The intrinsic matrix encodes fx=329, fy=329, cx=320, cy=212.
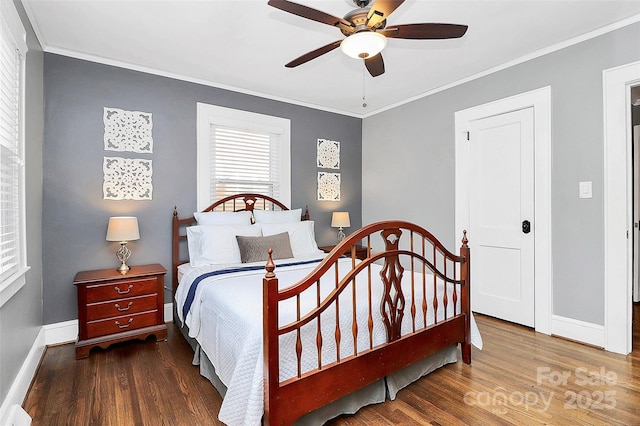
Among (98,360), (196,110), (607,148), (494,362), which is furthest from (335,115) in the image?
(98,360)

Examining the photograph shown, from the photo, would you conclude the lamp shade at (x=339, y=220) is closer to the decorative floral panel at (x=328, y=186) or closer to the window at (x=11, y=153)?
the decorative floral panel at (x=328, y=186)

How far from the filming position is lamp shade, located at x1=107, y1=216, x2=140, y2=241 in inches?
112

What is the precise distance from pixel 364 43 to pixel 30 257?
2803 mm

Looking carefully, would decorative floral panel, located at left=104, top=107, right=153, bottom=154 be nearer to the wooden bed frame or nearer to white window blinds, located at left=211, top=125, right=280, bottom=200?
white window blinds, located at left=211, top=125, right=280, bottom=200

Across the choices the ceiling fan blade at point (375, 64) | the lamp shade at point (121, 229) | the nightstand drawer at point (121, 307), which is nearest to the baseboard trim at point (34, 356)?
the nightstand drawer at point (121, 307)

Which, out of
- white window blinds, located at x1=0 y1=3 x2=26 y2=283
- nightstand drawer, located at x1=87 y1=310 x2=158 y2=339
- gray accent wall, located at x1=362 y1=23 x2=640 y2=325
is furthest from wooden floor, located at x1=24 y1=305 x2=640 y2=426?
white window blinds, located at x1=0 y1=3 x2=26 y2=283

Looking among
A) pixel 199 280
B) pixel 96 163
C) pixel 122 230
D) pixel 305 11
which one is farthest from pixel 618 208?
pixel 96 163

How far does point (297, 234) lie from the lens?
11.7 feet

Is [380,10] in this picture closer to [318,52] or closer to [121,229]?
[318,52]

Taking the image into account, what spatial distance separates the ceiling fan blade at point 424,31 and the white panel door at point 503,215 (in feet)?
5.41

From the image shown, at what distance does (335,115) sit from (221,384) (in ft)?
12.5

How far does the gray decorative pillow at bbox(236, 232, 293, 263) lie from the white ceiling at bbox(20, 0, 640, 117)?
67.9 inches

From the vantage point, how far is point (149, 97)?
3.35 metres

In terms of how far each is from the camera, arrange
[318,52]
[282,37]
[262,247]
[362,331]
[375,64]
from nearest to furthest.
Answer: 1. [362,331]
2. [318,52]
3. [375,64]
4. [282,37]
5. [262,247]
